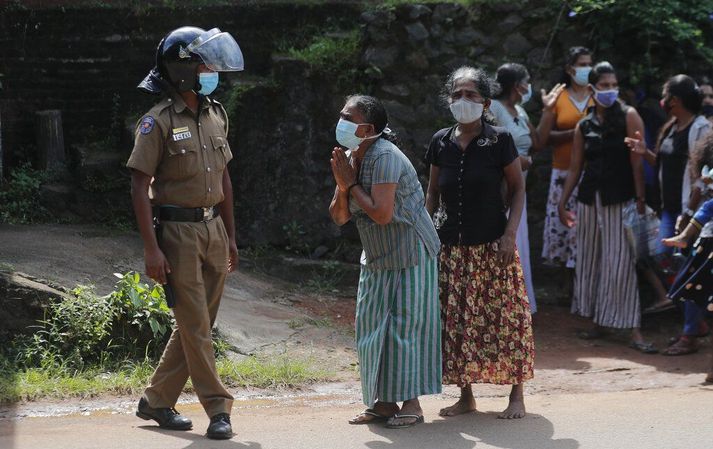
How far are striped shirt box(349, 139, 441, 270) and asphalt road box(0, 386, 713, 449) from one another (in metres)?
0.87

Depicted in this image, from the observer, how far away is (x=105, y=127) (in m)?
9.17

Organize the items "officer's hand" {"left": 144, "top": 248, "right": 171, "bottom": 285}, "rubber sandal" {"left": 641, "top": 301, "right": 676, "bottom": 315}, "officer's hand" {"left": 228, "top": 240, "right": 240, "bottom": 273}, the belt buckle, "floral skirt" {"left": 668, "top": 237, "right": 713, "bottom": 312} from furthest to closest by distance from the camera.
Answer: "rubber sandal" {"left": 641, "top": 301, "right": 676, "bottom": 315}
"floral skirt" {"left": 668, "top": 237, "right": 713, "bottom": 312}
"officer's hand" {"left": 228, "top": 240, "right": 240, "bottom": 273}
the belt buckle
"officer's hand" {"left": 144, "top": 248, "right": 171, "bottom": 285}

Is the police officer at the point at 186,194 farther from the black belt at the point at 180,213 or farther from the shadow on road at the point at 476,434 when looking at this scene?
the shadow on road at the point at 476,434

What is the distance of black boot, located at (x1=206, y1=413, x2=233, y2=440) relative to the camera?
498 cm

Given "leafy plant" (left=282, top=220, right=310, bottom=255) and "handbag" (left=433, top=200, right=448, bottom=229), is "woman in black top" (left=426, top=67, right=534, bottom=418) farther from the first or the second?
"leafy plant" (left=282, top=220, right=310, bottom=255)

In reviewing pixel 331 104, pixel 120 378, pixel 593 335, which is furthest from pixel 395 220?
pixel 331 104

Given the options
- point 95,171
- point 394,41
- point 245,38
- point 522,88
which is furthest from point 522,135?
point 95,171

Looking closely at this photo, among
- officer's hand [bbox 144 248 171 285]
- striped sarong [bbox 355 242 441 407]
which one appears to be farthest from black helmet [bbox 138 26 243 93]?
striped sarong [bbox 355 242 441 407]

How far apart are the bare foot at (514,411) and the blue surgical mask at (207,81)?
2284 mm

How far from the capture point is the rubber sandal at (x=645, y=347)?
7.59 metres

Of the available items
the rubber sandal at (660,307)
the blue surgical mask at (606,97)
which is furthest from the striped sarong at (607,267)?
the blue surgical mask at (606,97)

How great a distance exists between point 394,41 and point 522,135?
5.43 feet

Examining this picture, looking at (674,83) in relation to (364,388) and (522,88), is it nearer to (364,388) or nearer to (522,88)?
(522,88)

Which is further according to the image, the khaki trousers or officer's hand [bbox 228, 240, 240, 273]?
officer's hand [bbox 228, 240, 240, 273]
